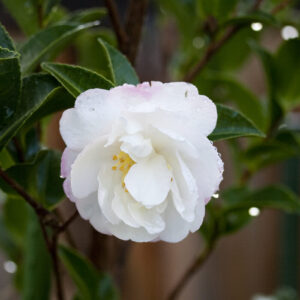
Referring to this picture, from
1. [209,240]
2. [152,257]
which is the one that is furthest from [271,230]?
[209,240]

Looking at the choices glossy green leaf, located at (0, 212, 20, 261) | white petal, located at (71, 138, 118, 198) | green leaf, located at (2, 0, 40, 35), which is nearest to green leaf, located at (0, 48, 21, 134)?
white petal, located at (71, 138, 118, 198)

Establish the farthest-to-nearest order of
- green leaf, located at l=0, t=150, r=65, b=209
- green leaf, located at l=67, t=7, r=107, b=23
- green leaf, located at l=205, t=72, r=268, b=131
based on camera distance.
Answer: green leaf, located at l=205, t=72, r=268, b=131
green leaf, located at l=67, t=7, r=107, b=23
green leaf, located at l=0, t=150, r=65, b=209

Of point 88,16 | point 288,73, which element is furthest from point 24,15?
point 288,73

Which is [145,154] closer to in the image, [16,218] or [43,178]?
[43,178]

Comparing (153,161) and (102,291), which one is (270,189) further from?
(153,161)

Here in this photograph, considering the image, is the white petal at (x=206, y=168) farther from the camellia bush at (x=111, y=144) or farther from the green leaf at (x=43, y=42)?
the green leaf at (x=43, y=42)

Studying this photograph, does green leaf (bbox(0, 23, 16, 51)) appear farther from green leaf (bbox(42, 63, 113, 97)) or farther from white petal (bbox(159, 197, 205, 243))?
white petal (bbox(159, 197, 205, 243))
